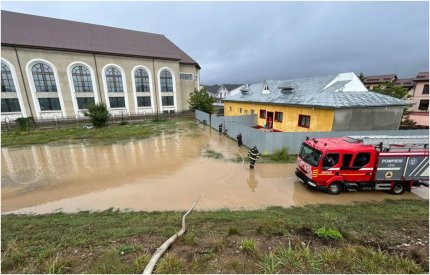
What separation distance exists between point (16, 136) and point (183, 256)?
86.4ft

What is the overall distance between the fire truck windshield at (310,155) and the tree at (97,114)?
23.4 m

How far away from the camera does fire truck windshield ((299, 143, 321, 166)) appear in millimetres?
8043

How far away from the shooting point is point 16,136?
2047cm

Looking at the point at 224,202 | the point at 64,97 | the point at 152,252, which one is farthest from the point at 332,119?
the point at 64,97

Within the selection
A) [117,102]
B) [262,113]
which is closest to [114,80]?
[117,102]

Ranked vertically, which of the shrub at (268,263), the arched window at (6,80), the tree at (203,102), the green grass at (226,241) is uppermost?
the arched window at (6,80)

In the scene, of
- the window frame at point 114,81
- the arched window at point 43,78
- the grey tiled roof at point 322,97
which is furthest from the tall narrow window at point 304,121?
the arched window at point 43,78

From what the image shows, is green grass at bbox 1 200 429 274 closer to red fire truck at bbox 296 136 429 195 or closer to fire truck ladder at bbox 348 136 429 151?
red fire truck at bbox 296 136 429 195

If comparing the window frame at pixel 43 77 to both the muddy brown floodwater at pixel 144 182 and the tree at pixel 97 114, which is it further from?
the muddy brown floodwater at pixel 144 182

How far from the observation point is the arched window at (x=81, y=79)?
104 ft

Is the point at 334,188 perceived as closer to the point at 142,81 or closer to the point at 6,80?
the point at 142,81

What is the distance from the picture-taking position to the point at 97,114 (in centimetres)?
2345

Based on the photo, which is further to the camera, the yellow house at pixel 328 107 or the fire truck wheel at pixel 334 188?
the yellow house at pixel 328 107

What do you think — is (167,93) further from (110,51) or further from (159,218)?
(159,218)
